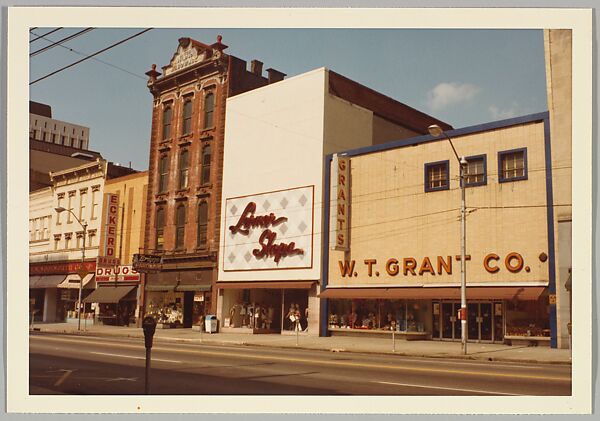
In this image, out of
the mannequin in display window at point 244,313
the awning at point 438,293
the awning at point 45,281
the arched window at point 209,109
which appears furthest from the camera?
the awning at point 45,281

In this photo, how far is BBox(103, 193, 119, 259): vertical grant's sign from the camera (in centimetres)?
5025

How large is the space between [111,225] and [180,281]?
9012 millimetres

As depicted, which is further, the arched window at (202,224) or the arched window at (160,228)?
the arched window at (160,228)

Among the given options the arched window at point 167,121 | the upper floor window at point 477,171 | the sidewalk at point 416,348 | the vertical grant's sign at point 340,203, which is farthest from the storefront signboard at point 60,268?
the upper floor window at point 477,171

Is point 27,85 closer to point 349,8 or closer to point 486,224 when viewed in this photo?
point 349,8

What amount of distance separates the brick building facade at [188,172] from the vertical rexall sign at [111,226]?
3.23m

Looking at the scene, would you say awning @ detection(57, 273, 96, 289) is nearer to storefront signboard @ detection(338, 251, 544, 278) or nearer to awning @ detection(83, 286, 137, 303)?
awning @ detection(83, 286, 137, 303)

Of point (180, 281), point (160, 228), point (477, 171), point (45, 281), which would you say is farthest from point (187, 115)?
point (477, 171)

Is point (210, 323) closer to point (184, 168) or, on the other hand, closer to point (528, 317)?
point (184, 168)

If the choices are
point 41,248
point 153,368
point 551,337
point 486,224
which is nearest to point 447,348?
point 551,337

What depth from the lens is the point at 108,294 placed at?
163 feet

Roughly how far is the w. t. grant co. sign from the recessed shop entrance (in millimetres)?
8159

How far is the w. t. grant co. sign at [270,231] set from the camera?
37.4 meters

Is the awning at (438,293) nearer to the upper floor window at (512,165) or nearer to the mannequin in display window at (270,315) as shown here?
the upper floor window at (512,165)
